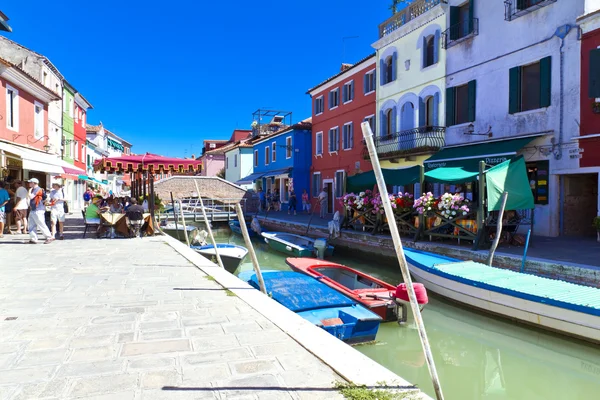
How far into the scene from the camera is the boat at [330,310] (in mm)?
5840

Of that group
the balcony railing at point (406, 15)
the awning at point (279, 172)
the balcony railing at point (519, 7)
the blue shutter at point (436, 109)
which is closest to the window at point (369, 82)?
the balcony railing at point (406, 15)

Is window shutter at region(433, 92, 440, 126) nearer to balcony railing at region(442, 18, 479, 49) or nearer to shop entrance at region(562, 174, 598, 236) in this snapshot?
balcony railing at region(442, 18, 479, 49)

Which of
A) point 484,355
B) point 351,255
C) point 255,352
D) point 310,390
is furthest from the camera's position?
point 351,255

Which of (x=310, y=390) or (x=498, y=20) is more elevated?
(x=498, y=20)

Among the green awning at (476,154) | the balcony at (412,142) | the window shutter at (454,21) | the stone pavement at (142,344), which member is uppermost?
the window shutter at (454,21)

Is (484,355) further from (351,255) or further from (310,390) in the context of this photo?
(351,255)

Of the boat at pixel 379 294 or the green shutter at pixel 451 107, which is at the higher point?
the green shutter at pixel 451 107

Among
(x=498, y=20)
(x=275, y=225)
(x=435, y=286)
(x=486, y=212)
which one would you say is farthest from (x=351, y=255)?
(x=498, y=20)

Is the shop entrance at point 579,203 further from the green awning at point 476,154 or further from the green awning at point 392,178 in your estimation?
the green awning at point 392,178

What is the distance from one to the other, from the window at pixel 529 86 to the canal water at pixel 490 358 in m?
8.44

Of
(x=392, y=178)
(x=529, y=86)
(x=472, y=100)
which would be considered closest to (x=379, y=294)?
(x=392, y=178)

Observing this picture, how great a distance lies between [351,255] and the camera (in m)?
15.3

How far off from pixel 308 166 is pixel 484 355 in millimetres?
23222

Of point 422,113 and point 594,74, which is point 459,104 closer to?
point 422,113
